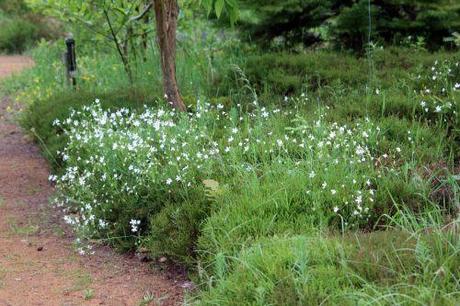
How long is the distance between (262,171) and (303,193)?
Answer: 0.51 metres

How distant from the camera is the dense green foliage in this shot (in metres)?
7.77

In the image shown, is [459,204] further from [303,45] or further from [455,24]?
[303,45]

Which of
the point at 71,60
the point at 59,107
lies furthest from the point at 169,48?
the point at 71,60

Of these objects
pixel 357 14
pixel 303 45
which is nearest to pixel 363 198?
pixel 357 14

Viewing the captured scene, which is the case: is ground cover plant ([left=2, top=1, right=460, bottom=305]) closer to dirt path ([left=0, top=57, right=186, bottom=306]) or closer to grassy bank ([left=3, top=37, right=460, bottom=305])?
grassy bank ([left=3, top=37, right=460, bottom=305])

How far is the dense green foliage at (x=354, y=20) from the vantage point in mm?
7773

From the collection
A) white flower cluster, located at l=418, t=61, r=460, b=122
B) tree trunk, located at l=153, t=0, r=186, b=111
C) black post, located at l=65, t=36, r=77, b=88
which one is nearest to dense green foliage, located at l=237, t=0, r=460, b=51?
white flower cluster, located at l=418, t=61, r=460, b=122

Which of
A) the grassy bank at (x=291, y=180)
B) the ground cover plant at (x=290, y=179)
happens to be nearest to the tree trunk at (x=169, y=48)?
the ground cover plant at (x=290, y=179)

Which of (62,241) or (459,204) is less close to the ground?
(459,204)

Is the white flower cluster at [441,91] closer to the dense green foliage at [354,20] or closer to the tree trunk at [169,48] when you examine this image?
the dense green foliage at [354,20]

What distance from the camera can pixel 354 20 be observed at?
788 centimetres

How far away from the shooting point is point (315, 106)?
20.3 ft

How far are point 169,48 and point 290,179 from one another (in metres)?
2.74

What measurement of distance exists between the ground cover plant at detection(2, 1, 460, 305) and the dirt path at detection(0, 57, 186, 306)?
5.5 inches
